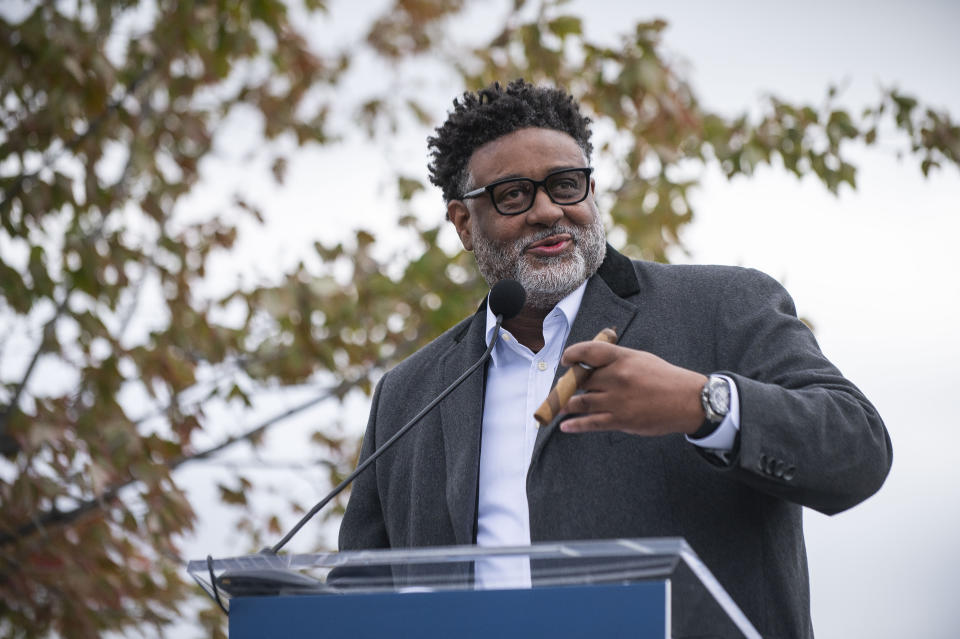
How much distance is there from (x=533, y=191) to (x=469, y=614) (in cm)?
138

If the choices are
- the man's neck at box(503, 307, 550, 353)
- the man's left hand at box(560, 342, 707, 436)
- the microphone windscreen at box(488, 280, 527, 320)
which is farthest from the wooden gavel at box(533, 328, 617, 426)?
the man's neck at box(503, 307, 550, 353)

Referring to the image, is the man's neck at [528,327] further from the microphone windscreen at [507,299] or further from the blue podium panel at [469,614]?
the blue podium panel at [469,614]

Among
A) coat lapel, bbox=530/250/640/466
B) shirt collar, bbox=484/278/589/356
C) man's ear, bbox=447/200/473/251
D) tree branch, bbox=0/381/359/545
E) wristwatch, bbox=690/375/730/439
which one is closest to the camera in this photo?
wristwatch, bbox=690/375/730/439

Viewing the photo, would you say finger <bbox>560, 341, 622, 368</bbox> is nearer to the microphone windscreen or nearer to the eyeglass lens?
the microphone windscreen

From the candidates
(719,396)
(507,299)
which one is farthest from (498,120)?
(719,396)

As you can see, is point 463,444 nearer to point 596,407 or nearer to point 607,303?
point 607,303

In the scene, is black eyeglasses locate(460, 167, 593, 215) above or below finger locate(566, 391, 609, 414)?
above

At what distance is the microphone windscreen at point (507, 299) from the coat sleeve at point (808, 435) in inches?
19.9

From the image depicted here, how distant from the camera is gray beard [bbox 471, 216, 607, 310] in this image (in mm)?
2484

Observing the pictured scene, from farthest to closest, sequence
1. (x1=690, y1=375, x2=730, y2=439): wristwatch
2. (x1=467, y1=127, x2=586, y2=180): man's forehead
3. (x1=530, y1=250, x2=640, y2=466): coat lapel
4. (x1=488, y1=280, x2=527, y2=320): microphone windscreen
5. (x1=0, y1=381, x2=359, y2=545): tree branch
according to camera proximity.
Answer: (x1=0, y1=381, x2=359, y2=545): tree branch < (x1=467, y1=127, x2=586, y2=180): man's forehead < (x1=530, y1=250, x2=640, y2=466): coat lapel < (x1=488, y1=280, x2=527, y2=320): microphone windscreen < (x1=690, y1=375, x2=730, y2=439): wristwatch

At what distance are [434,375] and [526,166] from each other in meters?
0.58

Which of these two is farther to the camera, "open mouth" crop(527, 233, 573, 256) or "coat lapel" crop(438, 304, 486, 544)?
"open mouth" crop(527, 233, 573, 256)

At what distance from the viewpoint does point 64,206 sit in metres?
4.57

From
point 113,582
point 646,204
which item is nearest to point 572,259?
point 646,204
